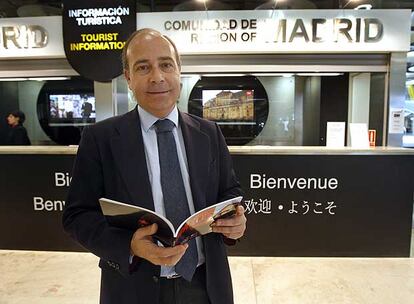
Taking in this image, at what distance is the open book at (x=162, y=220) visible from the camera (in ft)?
3.06

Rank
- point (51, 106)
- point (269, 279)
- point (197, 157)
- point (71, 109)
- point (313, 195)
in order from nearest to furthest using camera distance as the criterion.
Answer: point (197, 157) → point (269, 279) → point (313, 195) → point (71, 109) → point (51, 106)

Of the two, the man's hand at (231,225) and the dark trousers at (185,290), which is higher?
the man's hand at (231,225)

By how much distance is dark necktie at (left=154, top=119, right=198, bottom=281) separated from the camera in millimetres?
1137

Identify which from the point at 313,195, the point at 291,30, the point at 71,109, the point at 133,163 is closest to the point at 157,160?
the point at 133,163

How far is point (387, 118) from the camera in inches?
171

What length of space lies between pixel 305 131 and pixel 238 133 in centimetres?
118

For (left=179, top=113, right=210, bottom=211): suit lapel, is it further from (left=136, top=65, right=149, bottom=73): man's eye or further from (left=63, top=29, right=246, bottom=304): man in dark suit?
(left=136, top=65, right=149, bottom=73): man's eye

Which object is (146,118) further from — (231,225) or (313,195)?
(313,195)

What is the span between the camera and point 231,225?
114 centimetres

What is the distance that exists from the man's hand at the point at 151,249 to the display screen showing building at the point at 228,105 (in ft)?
17.2

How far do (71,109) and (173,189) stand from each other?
19.3ft

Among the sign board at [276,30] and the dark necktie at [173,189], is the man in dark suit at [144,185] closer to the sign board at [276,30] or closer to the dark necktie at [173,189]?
the dark necktie at [173,189]

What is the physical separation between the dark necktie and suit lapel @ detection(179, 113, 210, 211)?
0.13 feet

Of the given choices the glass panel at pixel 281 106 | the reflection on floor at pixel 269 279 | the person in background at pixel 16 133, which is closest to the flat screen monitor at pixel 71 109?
the person in background at pixel 16 133
